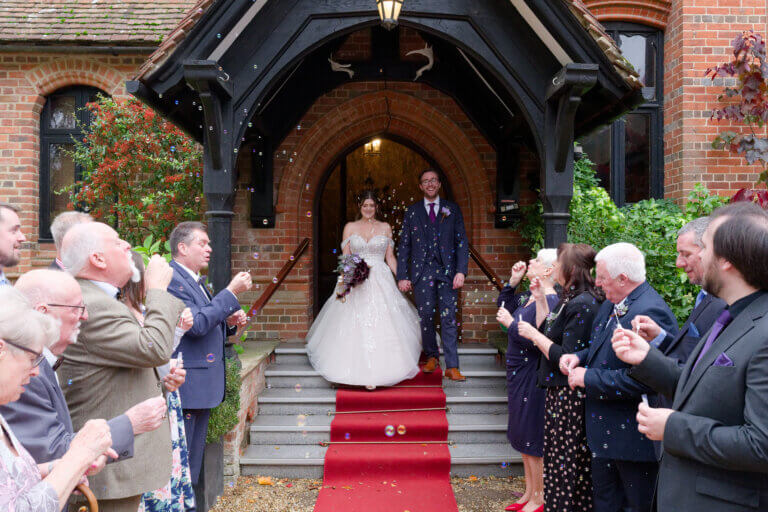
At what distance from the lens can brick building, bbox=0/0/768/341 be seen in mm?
6902

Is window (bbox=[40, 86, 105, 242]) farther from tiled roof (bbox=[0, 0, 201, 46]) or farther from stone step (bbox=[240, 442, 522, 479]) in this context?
stone step (bbox=[240, 442, 522, 479])

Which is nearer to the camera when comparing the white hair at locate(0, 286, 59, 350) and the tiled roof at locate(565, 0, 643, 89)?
the white hair at locate(0, 286, 59, 350)

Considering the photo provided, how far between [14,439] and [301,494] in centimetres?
343

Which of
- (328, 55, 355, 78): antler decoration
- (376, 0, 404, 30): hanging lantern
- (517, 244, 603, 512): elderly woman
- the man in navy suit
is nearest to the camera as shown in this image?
(517, 244, 603, 512): elderly woman

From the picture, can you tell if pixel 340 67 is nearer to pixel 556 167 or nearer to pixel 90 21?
pixel 556 167

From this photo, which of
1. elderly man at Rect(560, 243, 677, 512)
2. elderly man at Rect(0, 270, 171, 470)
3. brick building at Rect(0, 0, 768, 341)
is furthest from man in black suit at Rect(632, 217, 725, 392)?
brick building at Rect(0, 0, 768, 341)

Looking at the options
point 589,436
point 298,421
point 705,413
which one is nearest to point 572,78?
point 589,436

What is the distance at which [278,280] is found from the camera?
22.5 ft

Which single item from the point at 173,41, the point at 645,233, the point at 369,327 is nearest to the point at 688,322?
the point at 645,233

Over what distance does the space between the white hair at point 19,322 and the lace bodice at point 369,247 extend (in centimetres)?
464

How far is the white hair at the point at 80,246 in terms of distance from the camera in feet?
8.20

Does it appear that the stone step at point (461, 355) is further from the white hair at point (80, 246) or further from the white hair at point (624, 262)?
the white hair at point (80, 246)

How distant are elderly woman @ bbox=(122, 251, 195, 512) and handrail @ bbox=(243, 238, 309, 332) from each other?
266 cm

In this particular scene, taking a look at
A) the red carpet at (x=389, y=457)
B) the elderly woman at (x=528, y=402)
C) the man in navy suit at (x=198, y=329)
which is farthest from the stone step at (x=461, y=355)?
the man in navy suit at (x=198, y=329)
